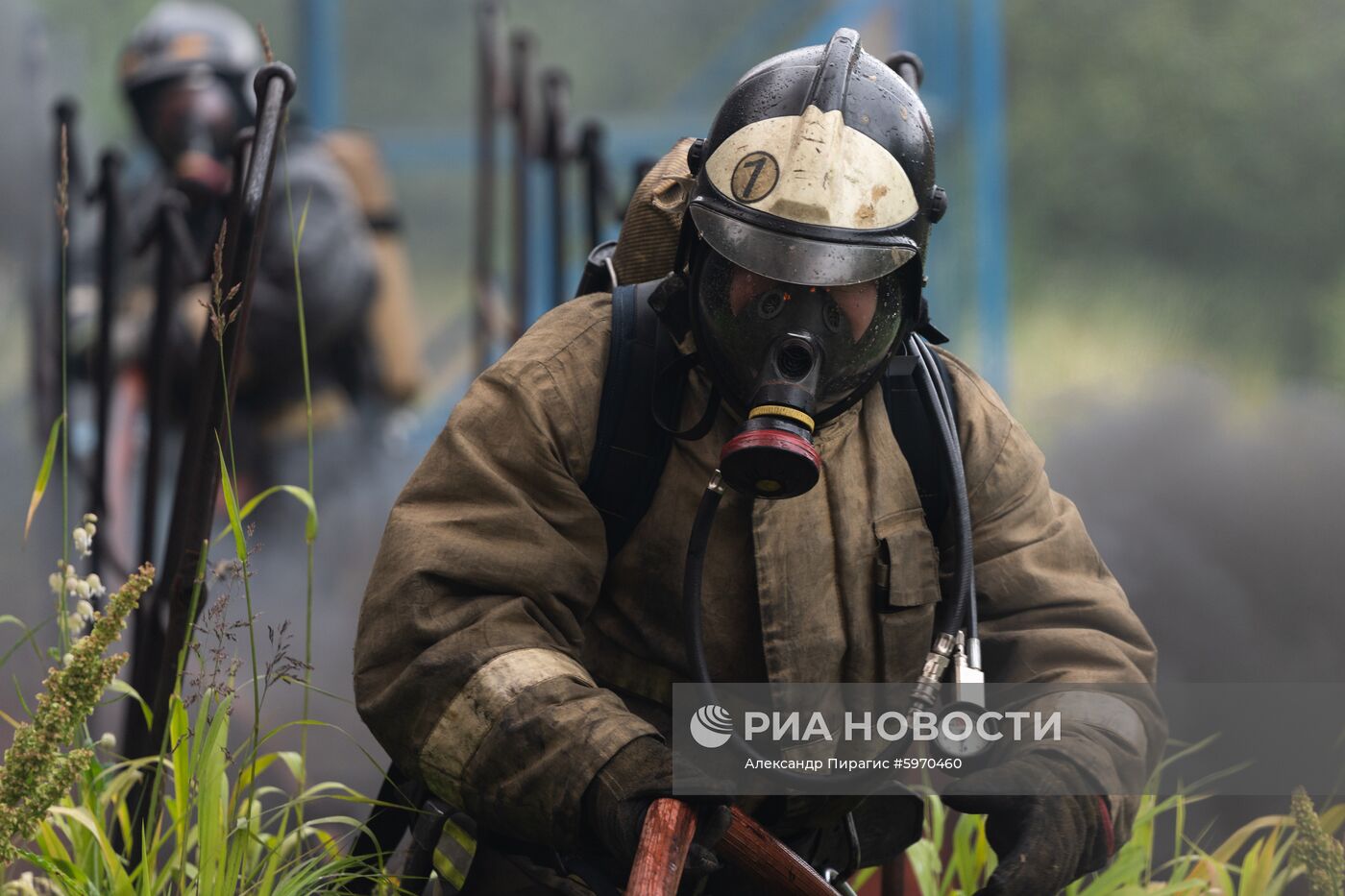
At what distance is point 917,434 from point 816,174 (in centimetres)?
39

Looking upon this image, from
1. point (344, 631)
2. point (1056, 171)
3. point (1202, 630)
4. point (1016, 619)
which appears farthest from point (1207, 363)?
point (1016, 619)

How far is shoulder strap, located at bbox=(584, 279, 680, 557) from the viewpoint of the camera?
2109 millimetres

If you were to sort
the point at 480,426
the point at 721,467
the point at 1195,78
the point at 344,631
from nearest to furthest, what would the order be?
the point at 721,467, the point at 480,426, the point at 344,631, the point at 1195,78

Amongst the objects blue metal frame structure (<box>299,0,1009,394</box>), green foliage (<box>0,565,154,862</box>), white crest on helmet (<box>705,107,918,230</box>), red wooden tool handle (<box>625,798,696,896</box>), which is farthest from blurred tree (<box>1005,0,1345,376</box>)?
green foliage (<box>0,565,154,862</box>)

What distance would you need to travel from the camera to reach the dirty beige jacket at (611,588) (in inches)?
77.3

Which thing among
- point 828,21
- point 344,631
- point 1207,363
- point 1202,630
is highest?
point 828,21

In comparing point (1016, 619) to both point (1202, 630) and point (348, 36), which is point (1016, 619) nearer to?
point (1202, 630)

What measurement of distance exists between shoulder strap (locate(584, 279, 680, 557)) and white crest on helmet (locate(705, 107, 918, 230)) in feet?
0.76

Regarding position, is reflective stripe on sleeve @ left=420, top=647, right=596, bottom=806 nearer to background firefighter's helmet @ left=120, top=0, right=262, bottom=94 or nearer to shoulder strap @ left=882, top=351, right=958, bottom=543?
shoulder strap @ left=882, top=351, right=958, bottom=543

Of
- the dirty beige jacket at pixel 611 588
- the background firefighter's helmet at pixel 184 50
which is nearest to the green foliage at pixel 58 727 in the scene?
the dirty beige jacket at pixel 611 588

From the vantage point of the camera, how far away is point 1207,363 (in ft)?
26.7

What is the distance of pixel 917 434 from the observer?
86.4 inches

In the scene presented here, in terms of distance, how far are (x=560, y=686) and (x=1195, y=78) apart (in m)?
7.88

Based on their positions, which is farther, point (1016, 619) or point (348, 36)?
point (348, 36)
